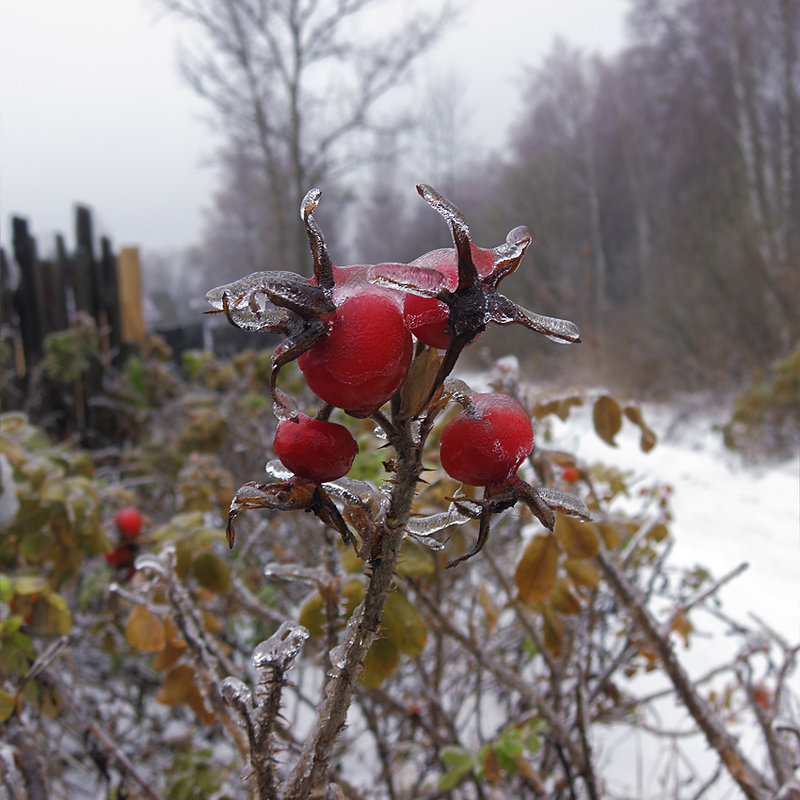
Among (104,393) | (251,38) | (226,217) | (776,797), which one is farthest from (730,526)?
(226,217)

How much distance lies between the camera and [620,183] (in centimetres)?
1375

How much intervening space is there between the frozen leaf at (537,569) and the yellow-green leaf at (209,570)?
0.44 meters

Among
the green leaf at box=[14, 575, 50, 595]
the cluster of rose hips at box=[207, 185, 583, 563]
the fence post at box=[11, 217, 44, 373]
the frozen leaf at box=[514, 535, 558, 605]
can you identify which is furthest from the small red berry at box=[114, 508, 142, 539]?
the fence post at box=[11, 217, 44, 373]

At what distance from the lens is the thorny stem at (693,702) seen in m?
0.74

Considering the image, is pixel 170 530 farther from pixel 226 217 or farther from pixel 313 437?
pixel 226 217

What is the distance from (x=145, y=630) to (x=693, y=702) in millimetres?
674

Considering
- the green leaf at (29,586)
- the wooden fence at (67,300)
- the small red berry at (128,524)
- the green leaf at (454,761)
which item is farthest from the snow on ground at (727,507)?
the wooden fence at (67,300)

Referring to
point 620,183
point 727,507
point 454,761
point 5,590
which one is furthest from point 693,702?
point 620,183

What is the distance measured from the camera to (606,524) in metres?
0.88

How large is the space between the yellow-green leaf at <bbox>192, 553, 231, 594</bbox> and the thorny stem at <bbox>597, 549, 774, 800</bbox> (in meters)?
0.54

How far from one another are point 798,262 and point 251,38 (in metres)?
6.49

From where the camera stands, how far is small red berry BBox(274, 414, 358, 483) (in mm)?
301

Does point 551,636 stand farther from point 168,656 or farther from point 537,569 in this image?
point 168,656

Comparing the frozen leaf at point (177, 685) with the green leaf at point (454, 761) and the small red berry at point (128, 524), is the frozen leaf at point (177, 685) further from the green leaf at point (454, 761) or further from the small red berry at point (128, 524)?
the small red berry at point (128, 524)
